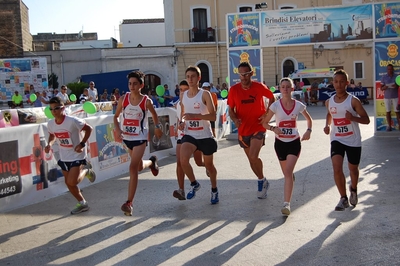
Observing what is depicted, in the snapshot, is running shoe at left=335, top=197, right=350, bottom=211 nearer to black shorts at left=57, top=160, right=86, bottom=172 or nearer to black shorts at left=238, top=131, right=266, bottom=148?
black shorts at left=238, top=131, right=266, bottom=148

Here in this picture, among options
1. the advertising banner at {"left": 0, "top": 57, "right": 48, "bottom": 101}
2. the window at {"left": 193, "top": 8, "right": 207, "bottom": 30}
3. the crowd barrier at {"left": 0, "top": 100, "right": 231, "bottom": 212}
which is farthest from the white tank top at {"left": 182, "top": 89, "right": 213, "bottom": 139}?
the window at {"left": 193, "top": 8, "right": 207, "bottom": 30}

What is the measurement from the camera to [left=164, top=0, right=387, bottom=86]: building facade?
4069cm

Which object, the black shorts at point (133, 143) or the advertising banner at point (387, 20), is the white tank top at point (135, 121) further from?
the advertising banner at point (387, 20)

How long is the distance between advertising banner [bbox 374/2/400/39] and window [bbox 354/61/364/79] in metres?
26.8

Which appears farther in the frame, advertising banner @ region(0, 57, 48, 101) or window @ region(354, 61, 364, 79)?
window @ region(354, 61, 364, 79)

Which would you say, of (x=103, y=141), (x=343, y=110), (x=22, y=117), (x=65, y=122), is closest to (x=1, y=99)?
(x=22, y=117)

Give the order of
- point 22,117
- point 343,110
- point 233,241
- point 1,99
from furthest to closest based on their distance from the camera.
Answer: point 1,99 → point 22,117 → point 343,110 → point 233,241

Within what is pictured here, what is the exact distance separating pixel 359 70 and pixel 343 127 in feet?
120

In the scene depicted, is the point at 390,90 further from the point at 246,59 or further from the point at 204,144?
the point at 204,144

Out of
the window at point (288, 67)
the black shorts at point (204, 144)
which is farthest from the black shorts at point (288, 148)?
the window at point (288, 67)

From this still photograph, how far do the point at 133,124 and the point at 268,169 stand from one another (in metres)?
4.14

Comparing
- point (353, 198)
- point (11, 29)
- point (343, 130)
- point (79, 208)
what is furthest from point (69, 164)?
point (11, 29)

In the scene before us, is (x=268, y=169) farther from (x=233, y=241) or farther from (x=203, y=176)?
(x=233, y=241)

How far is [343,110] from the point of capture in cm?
687
